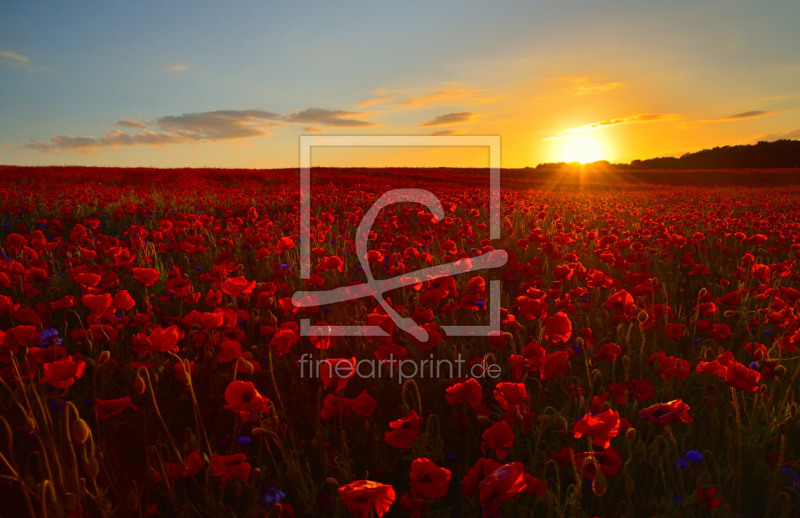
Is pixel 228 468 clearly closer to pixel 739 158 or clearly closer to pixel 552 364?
pixel 552 364

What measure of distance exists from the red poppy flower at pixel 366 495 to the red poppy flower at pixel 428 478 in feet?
0.43

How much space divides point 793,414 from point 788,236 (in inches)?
187

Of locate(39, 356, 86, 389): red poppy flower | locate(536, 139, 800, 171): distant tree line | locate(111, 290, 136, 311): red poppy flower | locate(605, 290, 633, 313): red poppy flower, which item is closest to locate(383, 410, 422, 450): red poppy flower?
locate(39, 356, 86, 389): red poppy flower

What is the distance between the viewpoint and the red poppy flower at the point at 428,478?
1.35 m

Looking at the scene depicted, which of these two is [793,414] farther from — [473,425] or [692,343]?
[473,425]

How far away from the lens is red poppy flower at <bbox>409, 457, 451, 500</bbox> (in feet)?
4.43

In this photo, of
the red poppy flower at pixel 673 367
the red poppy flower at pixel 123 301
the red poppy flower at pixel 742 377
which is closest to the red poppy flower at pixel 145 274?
the red poppy flower at pixel 123 301

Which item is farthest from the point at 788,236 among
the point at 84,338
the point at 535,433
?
the point at 84,338

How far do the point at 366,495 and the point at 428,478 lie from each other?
25 cm

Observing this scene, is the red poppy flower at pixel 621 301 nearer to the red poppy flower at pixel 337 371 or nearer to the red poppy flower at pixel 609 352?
the red poppy flower at pixel 609 352

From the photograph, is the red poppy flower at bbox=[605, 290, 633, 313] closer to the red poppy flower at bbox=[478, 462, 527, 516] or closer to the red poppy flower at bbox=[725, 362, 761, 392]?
the red poppy flower at bbox=[725, 362, 761, 392]

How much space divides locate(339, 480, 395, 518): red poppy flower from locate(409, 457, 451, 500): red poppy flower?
0.13 meters

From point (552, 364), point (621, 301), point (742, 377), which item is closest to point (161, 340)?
point (552, 364)

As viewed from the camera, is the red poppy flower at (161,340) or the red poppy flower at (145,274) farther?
the red poppy flower at (145,274)
